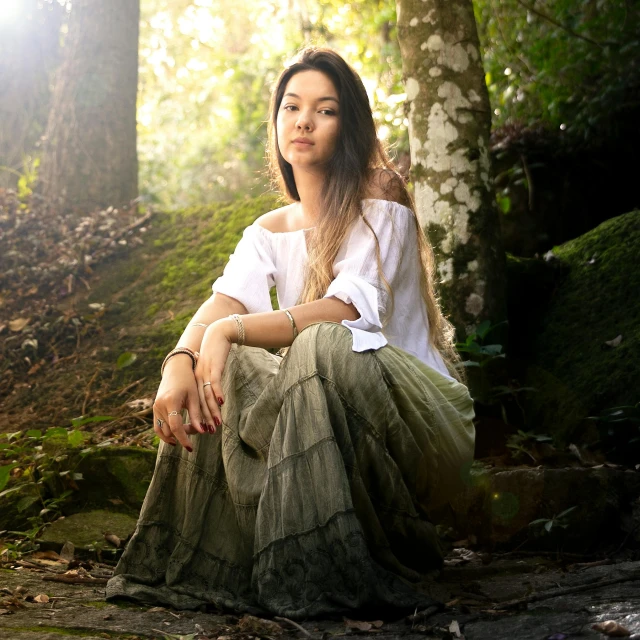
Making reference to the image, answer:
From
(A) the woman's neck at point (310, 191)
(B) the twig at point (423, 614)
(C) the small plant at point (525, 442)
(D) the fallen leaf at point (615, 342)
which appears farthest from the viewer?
(D) the fallen leaf at point (615, 342)

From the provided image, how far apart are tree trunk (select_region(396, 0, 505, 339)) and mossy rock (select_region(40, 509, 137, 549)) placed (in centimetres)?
171

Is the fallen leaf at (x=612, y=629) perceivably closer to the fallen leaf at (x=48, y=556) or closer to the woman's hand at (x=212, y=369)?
the woman's hand at (x=212, y=369)

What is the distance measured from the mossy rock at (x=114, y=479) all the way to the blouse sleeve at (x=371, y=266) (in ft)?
3.93

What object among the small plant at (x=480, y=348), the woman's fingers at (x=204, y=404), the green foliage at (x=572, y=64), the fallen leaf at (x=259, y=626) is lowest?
the fallen leaf at (x=259, y=626)

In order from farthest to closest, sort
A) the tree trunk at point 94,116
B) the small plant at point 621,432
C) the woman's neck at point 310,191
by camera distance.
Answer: the tree trunk at point 94,116 < the small plant at point 621,432 < the woman's neck at point 310,191

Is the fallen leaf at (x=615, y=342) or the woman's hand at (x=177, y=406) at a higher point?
the fallen leaf at (x=615, y=342)

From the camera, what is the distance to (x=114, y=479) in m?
3.21

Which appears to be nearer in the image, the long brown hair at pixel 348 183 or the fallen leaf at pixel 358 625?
the fallen leaf at pixel 358 625

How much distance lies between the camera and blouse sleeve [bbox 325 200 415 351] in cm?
247

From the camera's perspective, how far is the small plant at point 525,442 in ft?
11.3

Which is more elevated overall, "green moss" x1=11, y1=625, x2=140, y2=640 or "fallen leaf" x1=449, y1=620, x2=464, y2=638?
"fallen leaf" x1=449, y1=620, x2=464, y2=638

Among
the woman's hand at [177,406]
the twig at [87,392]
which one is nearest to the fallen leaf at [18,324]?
the twig at [87,392]

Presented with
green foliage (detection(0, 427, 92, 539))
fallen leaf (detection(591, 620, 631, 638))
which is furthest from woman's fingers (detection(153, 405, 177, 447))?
fallen leaf (detection(591, 620, 631, 638))

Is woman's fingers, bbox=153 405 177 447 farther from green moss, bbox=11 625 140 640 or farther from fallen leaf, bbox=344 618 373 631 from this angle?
fallen leaf, bbox=344 618 373 631
